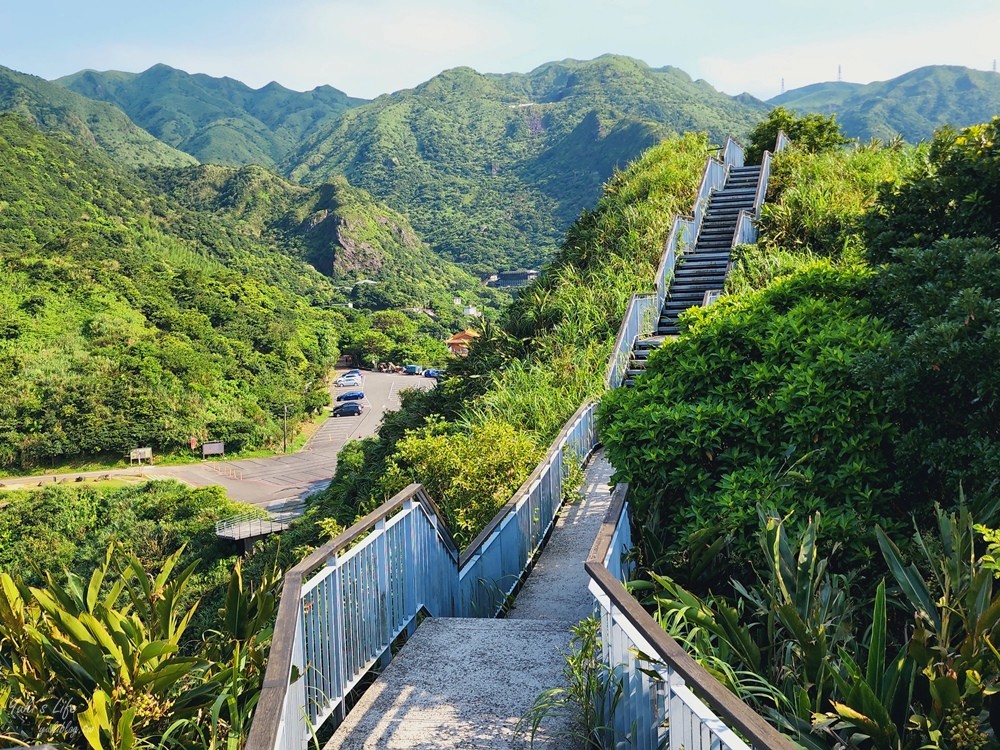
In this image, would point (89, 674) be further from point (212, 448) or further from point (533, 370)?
point (212, 448)

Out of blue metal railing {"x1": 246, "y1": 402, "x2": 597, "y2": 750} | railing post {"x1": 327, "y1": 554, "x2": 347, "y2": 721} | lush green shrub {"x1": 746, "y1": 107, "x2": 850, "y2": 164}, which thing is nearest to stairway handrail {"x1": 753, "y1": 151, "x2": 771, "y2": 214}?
lush green shrub {"x1": 746, "y1": 107, "x2": 850, "y2": 164}

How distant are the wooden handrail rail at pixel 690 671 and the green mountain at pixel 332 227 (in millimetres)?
145482

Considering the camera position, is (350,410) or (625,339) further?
(350,410)

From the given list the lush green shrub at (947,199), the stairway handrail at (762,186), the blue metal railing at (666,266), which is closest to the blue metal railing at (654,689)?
the lush green shrub at (947,199)

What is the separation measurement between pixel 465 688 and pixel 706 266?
12.3m

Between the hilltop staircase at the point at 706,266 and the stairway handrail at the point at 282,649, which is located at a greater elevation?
the hilltop staircase at the point at 706,266

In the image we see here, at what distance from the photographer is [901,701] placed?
3232 mm

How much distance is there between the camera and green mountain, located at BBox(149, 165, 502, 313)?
529 feet

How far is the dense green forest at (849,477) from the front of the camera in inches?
125

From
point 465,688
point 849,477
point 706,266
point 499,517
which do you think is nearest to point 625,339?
point 706,266

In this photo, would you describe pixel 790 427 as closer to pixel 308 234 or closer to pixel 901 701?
pixel 901 701

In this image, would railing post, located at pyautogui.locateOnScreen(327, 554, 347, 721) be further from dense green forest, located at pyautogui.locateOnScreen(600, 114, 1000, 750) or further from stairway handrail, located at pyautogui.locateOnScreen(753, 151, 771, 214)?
stairway handrail, located at pyautogui.locateOnScreen(753, 151, 771, 214)

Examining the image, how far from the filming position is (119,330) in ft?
275

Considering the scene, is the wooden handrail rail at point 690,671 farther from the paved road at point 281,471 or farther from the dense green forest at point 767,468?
the paved road at point 281,471
